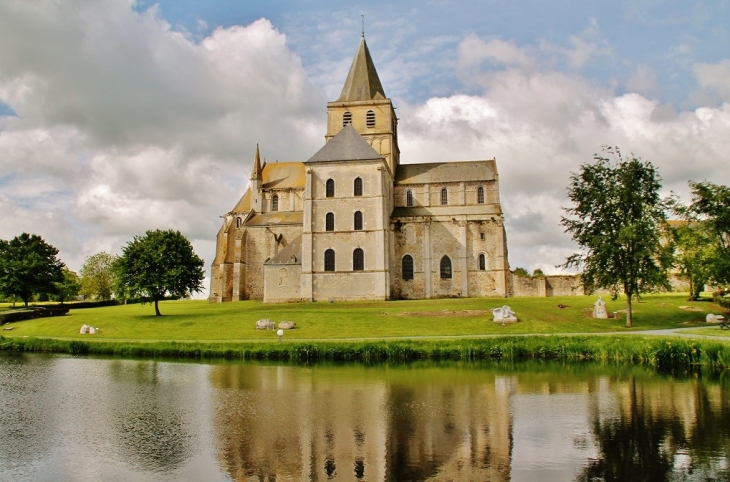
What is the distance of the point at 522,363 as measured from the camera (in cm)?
2627

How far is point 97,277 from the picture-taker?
278ft

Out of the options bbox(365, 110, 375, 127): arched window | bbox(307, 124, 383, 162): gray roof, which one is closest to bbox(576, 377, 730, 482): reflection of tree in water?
bbox(307, 124, 383, 162): gray roof

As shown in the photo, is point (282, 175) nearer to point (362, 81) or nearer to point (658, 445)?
point (362, 81)

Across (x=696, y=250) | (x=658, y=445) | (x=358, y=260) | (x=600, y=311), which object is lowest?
(x=658, y=445)

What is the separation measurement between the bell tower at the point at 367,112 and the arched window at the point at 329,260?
40.5 feet

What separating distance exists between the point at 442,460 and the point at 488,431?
283cm

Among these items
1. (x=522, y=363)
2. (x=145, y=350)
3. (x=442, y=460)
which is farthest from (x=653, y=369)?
(x=145, y=350)

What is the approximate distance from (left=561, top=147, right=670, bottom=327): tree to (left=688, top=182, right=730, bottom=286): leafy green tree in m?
2.88

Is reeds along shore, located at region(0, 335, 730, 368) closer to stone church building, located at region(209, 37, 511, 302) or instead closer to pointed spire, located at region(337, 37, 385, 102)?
stone church building, located at region(209, 37, 511, 302)

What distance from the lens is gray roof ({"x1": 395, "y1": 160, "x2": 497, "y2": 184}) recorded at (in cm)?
5656

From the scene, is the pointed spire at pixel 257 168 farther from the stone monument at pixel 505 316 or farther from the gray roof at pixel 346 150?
the stone monument at pixel 505 316

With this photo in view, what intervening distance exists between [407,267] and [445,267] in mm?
3385

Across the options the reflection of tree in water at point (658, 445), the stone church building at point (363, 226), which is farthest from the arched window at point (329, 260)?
the reflection of tree in water at point (658, 445)

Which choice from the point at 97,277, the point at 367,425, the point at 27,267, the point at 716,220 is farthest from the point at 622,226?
the point at 97,277
